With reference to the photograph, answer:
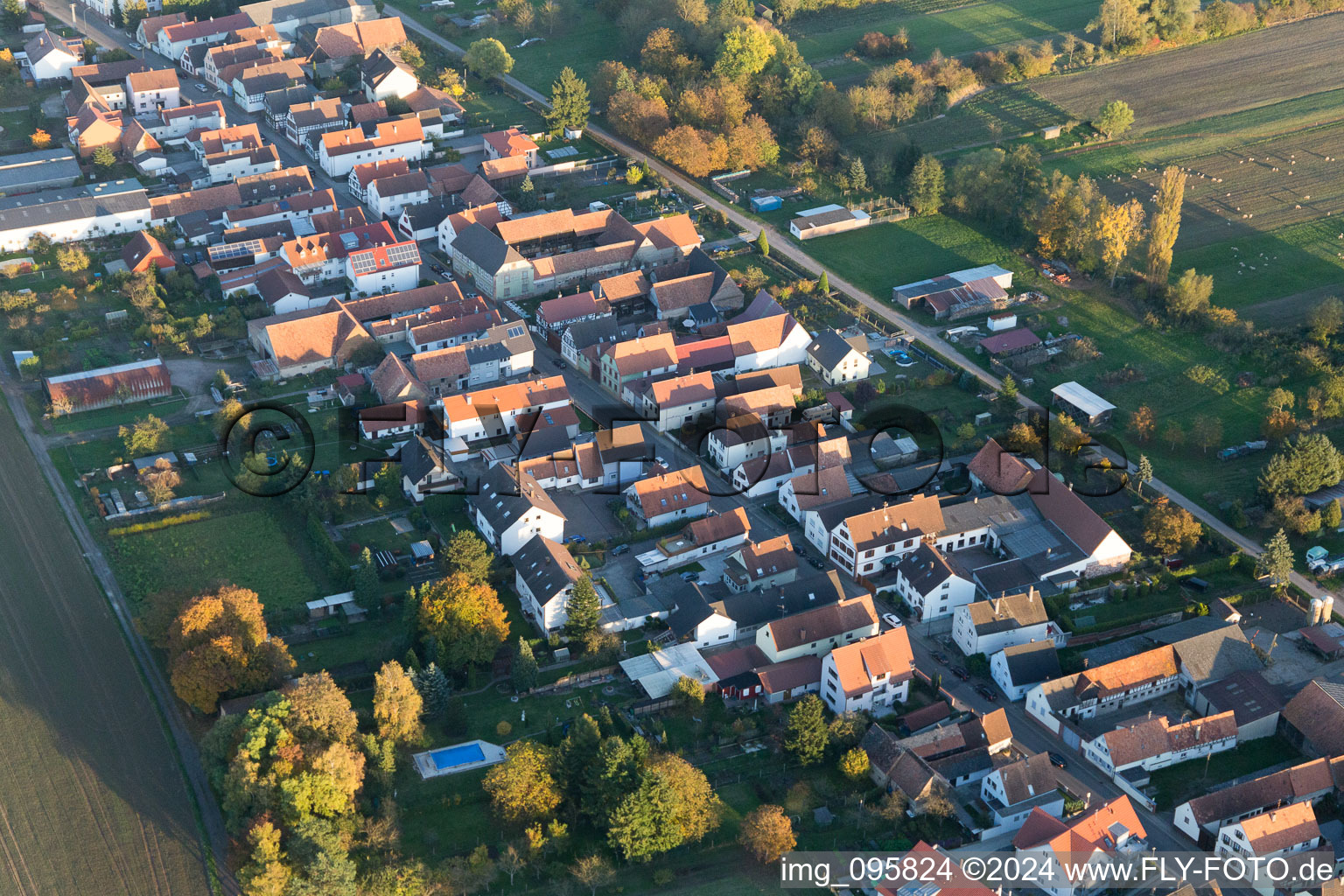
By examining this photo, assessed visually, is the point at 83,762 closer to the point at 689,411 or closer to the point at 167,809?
the point at 167,809

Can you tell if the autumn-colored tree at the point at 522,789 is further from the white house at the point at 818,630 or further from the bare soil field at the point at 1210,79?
the bare soil field at the point at 1210,79

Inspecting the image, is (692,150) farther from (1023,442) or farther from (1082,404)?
(1023,442)

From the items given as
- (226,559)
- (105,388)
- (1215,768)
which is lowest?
(1215,768)

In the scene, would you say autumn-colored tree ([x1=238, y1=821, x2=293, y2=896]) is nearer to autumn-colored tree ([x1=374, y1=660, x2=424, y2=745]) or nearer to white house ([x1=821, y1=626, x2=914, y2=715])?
autumn-colored tree ([x1=374, y1=660, x2=424, y2=745])

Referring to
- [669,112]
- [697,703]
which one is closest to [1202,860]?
[697,703]

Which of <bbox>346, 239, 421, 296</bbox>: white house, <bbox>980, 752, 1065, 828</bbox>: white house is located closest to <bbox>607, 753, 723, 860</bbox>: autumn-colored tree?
<bbox>980, 752, 1065, 828</bbox>: white house

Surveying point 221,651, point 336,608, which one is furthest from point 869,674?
point 221,651
